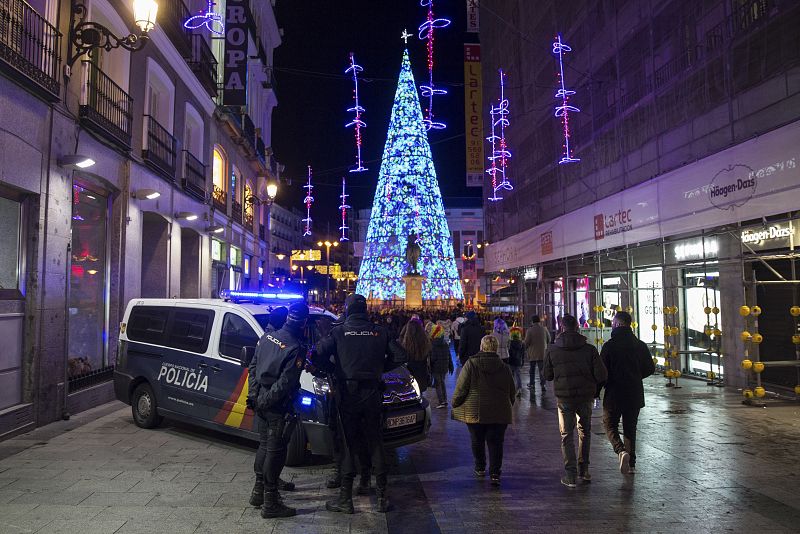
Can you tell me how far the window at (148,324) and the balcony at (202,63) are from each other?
892 cm

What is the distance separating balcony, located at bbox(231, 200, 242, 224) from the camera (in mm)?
21031

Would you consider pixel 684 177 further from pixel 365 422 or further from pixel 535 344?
pixel 365 422

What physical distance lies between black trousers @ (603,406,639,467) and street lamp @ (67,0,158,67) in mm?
8090

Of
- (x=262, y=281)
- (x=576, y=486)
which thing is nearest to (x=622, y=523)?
(x=576, y=486)

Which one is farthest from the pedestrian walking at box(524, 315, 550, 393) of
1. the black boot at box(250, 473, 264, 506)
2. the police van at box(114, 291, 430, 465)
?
the black boot at box(250, 473, 264, 506)

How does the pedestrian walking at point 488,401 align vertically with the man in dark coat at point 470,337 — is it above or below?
below

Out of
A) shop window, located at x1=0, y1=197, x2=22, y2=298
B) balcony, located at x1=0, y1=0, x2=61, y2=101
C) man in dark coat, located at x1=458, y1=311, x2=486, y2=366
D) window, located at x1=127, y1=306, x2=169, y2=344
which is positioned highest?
balcony, located at x1=0, y1=0, x2=61, y2=101

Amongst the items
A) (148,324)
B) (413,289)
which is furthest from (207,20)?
(413,289)

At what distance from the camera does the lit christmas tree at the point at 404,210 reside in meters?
31.8

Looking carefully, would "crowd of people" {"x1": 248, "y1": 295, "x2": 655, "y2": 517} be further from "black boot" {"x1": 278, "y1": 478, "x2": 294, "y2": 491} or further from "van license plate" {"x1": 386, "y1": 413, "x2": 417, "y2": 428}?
"van license plate" {"x1": 386, "y1": 413, "x2": 417, "y2": 428}

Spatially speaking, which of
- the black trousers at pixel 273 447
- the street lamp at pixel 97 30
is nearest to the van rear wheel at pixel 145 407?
the black trousers at pixel 273 447

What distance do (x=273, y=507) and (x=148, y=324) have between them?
4.62 meters

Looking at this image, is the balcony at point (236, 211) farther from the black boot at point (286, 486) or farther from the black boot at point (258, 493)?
the black boot at point (258, 493)

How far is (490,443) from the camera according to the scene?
230 inches
